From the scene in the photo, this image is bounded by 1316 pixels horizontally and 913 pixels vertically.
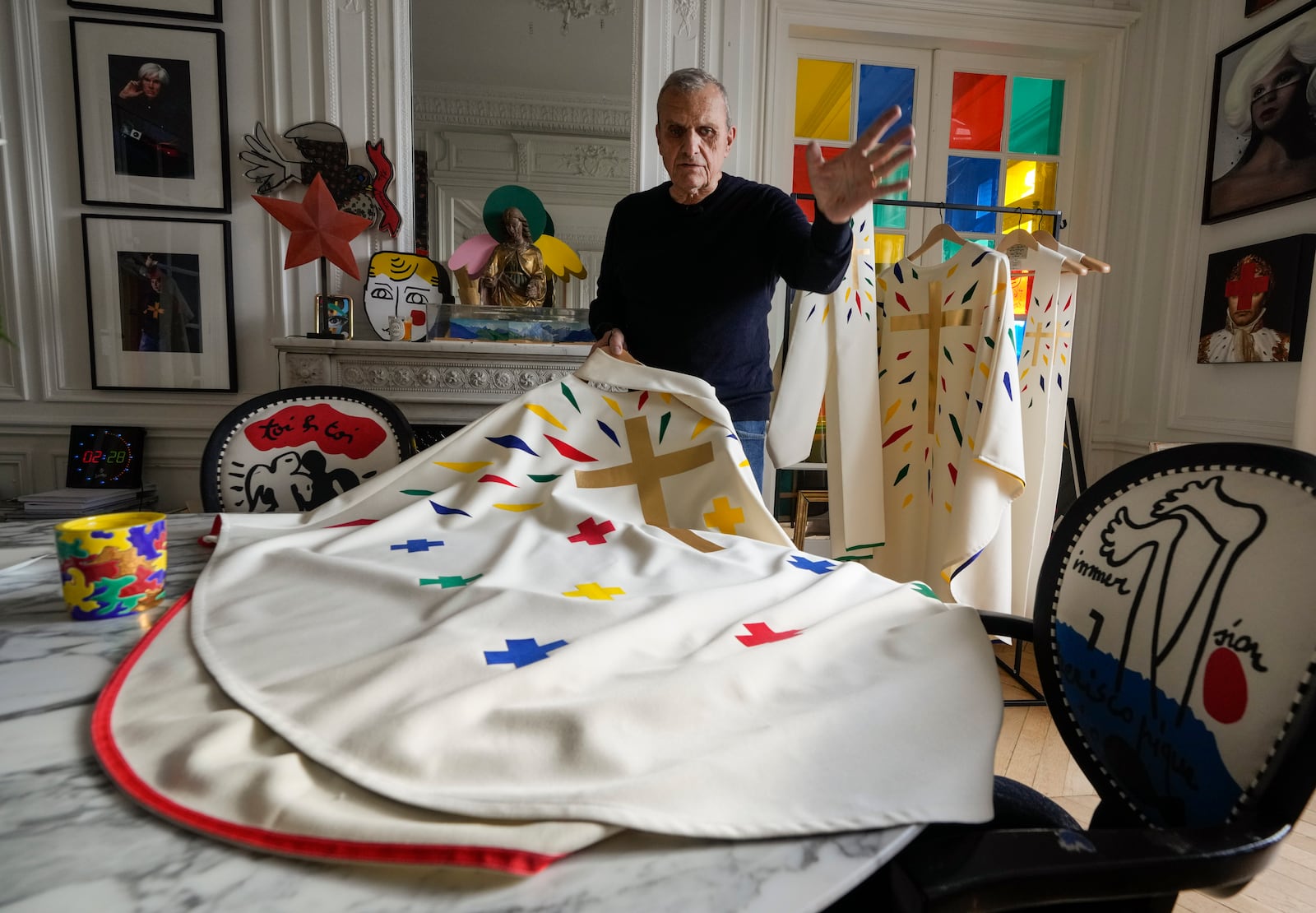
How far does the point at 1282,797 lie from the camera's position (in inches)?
16.8

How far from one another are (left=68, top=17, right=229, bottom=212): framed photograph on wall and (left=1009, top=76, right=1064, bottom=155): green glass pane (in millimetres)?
3072

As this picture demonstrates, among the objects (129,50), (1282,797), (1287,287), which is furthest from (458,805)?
(129,50)

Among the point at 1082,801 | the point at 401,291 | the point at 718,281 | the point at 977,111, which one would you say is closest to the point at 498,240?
the point at 401,291

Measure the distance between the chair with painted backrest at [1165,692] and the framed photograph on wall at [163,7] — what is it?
300cm

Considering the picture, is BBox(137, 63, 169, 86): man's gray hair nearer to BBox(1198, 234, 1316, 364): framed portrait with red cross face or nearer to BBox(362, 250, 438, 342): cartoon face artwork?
BBox(362, 250, 438, 342): cartoon face artwork

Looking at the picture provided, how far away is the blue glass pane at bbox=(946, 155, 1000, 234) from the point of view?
285 centimetres

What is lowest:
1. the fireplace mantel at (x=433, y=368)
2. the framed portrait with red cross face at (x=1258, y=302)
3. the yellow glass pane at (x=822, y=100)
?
the fireplace mantel at (x=433, y=368)

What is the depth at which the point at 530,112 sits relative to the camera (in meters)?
2.51

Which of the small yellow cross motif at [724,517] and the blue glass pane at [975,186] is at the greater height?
the blue glass pane at [975,186]

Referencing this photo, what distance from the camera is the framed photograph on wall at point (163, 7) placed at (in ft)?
7.45

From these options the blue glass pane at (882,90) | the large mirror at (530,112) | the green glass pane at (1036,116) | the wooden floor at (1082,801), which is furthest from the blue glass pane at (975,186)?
the wooden floor at (1082,801)

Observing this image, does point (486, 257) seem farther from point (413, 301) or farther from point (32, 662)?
point (32, 662)

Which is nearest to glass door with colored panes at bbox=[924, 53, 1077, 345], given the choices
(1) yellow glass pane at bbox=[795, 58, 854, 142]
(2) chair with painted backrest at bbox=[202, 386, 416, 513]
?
(1) yellow glass pane at bbox=[795, 58, 854, 142]

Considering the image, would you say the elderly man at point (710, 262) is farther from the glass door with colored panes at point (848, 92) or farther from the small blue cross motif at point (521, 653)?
the glass door with colored panes at point (848, 92)
